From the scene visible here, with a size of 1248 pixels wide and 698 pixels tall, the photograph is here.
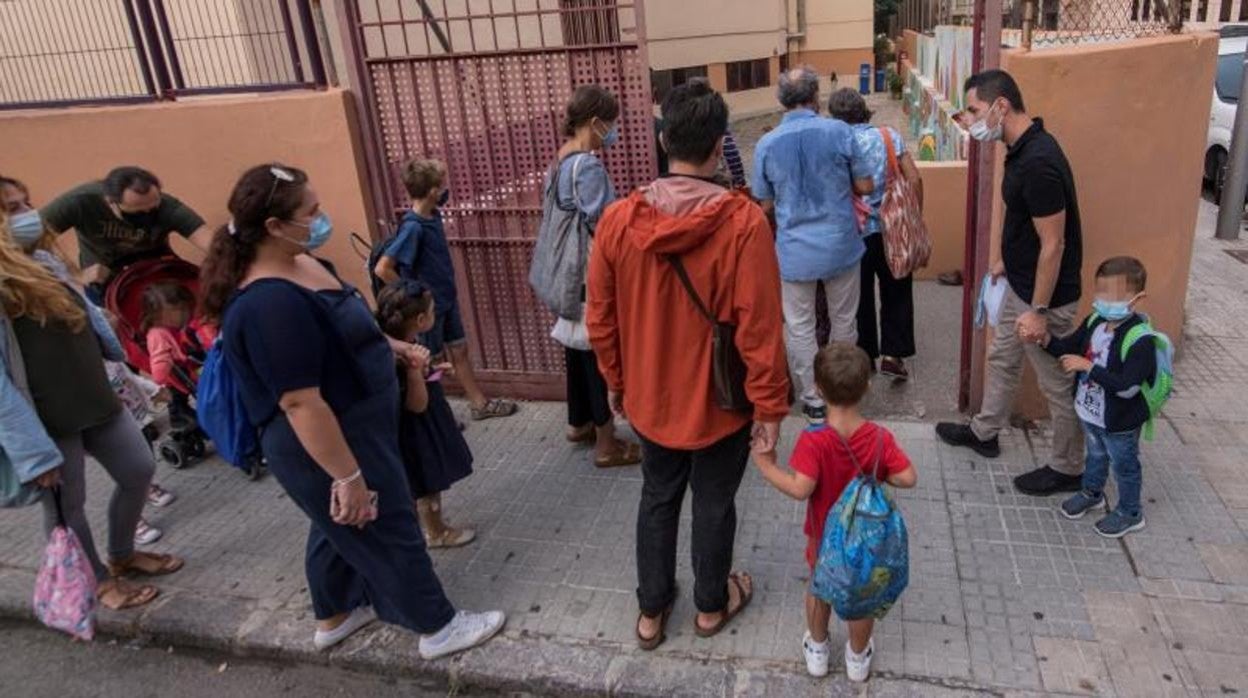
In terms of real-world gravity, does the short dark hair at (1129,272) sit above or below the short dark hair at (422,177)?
below

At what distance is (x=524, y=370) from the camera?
504 cm

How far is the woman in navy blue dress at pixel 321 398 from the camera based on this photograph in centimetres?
227

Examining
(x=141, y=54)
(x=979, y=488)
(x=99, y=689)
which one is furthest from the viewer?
(x=141, y=54)

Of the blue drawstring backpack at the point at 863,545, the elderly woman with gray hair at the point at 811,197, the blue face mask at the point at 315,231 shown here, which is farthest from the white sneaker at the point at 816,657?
the blue face mask at the point at 315,231

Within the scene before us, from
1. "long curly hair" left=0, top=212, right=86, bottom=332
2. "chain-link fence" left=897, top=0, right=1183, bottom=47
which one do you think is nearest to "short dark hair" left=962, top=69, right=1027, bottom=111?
"chain-link fence" left=897, top=0, right=1183, bottom=47

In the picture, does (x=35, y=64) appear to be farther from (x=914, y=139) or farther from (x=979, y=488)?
(x=914, y=139)

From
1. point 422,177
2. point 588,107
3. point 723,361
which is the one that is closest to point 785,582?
point 723,361

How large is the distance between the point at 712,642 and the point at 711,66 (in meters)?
23.1

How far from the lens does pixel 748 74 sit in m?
25.6

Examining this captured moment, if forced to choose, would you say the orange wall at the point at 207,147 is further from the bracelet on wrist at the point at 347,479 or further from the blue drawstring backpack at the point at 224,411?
the bracelet on wrist at the point at 347,479

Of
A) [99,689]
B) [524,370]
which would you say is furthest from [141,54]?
[99,689]

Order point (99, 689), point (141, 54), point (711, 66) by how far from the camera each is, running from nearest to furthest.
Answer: point (99, 689) → point (141, 54) → point (711, 66)

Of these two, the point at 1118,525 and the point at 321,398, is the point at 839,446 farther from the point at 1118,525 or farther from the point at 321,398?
the point at 1118,525

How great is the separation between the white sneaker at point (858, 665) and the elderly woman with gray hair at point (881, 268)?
199 centimetres
